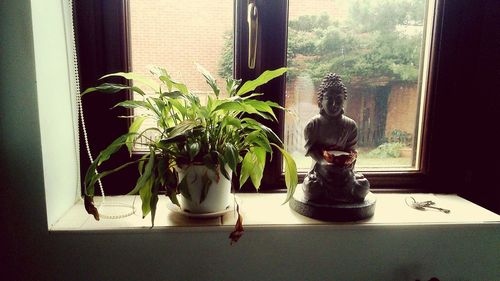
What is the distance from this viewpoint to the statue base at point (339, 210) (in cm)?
95

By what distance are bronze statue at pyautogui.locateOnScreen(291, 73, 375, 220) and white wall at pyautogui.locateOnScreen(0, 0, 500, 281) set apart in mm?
61

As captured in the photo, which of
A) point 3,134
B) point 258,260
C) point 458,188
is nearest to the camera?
point 3,134

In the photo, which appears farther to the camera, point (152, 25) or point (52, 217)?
point (152, 25)

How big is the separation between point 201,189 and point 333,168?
363 mm

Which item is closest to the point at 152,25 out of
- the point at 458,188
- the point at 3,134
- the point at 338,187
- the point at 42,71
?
the point at 42,71

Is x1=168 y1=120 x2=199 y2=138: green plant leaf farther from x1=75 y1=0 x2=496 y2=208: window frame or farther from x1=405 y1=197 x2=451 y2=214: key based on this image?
x1=405 y1=197 x2=451 y2=214: key

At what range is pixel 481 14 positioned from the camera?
44.5 inches

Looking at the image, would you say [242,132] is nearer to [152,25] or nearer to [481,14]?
[152,25]

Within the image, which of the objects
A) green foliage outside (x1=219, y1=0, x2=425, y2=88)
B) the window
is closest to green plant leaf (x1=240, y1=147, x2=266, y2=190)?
the window

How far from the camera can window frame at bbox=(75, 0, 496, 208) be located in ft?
3.50

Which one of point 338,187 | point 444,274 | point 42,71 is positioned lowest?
point 444,274

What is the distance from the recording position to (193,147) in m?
0.85

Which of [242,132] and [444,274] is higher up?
[242,132]

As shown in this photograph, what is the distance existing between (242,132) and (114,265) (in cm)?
49
